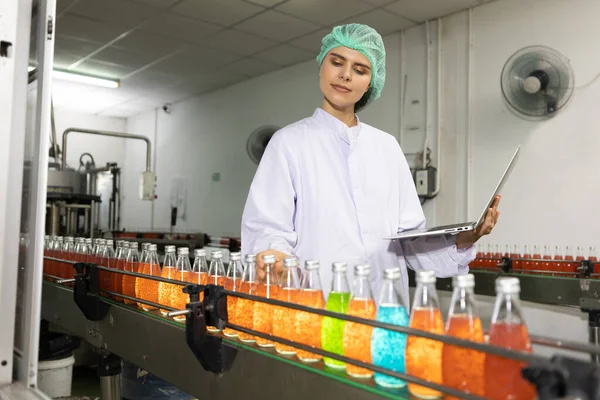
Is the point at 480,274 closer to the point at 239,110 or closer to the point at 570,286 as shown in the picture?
the point at 570,286

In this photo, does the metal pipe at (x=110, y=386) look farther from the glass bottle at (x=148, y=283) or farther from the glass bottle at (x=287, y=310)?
the glass bottle at (x=287, y=310)

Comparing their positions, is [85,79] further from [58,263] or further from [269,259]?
[269,259]

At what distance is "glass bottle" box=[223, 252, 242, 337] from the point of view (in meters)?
1.11

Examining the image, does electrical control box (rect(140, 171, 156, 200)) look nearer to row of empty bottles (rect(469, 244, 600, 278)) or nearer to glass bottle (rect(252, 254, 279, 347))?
row of empty bottles (rect(469, 244, 600, 278))

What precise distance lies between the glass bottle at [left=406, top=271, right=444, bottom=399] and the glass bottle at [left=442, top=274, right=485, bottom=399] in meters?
0.02

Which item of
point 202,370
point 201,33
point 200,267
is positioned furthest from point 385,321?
point 201,33

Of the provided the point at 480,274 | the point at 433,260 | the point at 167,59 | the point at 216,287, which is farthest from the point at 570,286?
the point at 167,59

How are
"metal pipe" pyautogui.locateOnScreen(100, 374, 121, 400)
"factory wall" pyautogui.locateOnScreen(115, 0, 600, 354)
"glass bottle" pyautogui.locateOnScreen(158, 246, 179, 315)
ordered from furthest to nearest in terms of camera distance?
"factory wall" pyautogui.locateOnScreen(115, 0, 600, 354)
"metal pipe" pyautogui.locateOnScreen(100, 374, 121, 400)
"glass bottle" pyautogui.locateOnScreen(158, 246, 179, 315)

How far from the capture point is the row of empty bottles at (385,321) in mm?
693

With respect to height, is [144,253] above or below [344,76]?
below

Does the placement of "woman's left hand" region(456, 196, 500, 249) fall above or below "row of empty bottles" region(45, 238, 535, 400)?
above

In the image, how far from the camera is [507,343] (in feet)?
2.32

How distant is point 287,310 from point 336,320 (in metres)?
0.12

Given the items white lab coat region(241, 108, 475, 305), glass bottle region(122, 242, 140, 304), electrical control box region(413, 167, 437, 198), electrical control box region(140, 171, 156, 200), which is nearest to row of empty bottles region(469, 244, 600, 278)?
electrical control box region(413, 167, 437, 198)
